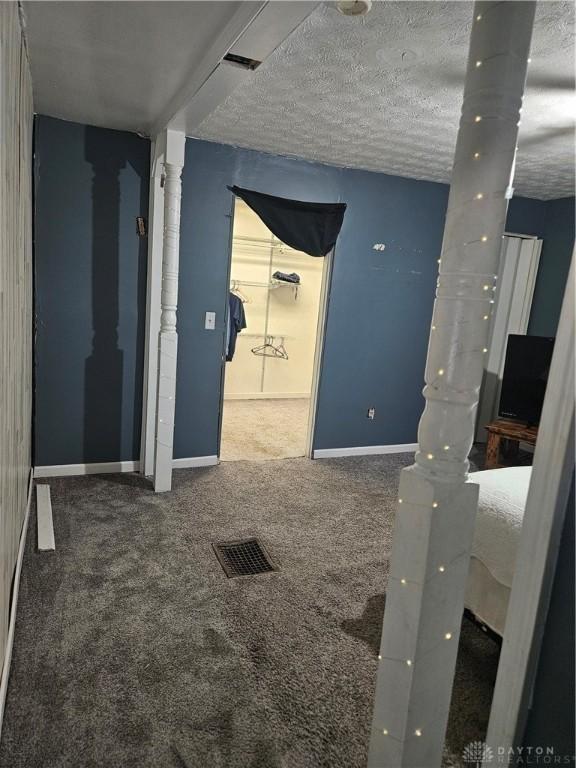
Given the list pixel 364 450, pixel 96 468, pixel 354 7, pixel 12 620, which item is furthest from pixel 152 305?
pixel 364 450

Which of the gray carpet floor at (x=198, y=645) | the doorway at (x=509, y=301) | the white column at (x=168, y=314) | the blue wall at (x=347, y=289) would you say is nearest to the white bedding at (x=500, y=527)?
the gray carpet floor at (x=198, y=645)

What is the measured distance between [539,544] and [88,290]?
3.33m

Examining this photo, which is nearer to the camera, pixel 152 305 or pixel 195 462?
pixel 152 305

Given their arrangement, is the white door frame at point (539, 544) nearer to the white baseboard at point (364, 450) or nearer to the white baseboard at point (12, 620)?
the white baseboard at point (12, 620)

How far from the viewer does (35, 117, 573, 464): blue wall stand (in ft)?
11.6

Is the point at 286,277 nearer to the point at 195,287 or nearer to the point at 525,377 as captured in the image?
the point at 195,287

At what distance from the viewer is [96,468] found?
3842mm

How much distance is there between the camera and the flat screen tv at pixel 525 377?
4336 millimetres

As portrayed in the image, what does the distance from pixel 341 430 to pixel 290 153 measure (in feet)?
7.87

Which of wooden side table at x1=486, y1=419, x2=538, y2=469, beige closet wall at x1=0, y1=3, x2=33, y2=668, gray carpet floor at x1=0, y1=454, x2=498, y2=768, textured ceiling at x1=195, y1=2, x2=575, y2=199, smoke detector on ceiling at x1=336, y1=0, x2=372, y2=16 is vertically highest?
textured ceiling at x1=195, y1=2, x2=575, y2=199

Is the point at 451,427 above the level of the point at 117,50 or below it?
below

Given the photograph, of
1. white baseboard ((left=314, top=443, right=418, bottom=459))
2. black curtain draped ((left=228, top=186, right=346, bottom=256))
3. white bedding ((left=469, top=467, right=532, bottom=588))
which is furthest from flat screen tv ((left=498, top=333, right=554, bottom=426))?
white bedding ((left=469, top=467, right=532, bottom=588))

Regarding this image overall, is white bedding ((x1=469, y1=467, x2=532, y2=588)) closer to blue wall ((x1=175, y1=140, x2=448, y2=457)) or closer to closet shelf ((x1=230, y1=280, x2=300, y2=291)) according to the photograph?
blue wall ((x1=175, y1=140, x2=448, y2=457))

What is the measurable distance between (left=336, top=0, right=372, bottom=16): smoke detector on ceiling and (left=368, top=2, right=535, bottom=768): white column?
819 millimetres
